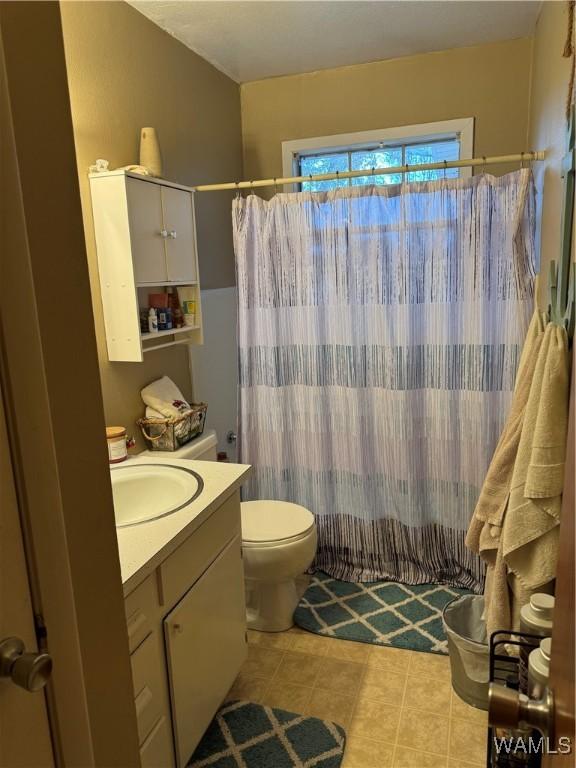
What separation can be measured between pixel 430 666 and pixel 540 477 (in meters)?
1.06

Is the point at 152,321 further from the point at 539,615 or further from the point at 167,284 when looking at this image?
the point at 539,615

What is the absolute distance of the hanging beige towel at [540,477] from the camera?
133 cm

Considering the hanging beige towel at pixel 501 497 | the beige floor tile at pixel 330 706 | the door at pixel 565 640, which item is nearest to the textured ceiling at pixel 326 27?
the hanging beige towel at pixel 501 497

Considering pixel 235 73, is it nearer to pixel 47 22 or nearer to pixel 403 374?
pixel 403 374

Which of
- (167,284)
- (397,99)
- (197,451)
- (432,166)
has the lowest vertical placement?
(197,451)

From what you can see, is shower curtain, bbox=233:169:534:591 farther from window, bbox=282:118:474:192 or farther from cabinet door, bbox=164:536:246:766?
cabinet door, bbox=164:536:246:766

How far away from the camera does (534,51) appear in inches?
93.8

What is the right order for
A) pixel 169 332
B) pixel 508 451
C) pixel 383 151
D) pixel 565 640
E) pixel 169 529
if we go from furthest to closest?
pixel 383 151
pixel 169 332
pixel 508 451
pixel 169 529
pixel 565 640

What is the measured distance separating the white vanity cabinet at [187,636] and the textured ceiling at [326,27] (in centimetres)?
192

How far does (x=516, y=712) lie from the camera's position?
63 centimetres

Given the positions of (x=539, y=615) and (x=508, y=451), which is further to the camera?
(x=508, y=451)

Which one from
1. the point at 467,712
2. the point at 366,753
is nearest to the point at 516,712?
the point at 366,753

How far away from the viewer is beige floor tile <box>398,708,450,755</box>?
1.66 meters

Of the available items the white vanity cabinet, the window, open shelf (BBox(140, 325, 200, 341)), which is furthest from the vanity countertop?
the window
